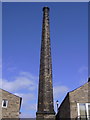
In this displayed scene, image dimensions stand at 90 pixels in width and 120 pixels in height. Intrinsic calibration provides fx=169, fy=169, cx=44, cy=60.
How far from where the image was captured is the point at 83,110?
41.9 ft

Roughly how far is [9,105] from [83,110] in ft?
21.2

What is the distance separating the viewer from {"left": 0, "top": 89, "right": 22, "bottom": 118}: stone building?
574 inches

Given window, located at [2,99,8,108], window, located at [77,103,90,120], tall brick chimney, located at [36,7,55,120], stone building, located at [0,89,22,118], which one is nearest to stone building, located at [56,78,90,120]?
window, located at [77,103,90,120]

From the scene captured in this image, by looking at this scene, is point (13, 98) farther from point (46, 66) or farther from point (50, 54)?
point (50, 54)

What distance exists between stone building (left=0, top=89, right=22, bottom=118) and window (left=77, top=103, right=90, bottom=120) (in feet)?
17.7

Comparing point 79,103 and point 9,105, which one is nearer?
point 79,103

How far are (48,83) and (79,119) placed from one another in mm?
6330

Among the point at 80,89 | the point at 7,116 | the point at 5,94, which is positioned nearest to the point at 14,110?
the point at 7,116

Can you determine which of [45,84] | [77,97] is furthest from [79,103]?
[45,84]

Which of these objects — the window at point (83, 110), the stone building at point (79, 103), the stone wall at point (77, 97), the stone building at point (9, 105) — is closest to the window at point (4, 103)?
the stone building at point (9, 105)

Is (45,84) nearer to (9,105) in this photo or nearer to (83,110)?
(9,105)

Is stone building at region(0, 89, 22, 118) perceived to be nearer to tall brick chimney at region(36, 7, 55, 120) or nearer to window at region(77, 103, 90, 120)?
tall brick chimney at region(36, 7, 55, 120)

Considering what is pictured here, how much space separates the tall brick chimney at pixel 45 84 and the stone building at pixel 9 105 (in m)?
2.48

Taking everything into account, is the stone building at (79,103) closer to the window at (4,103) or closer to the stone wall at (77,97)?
the stone wall at (77,97)
